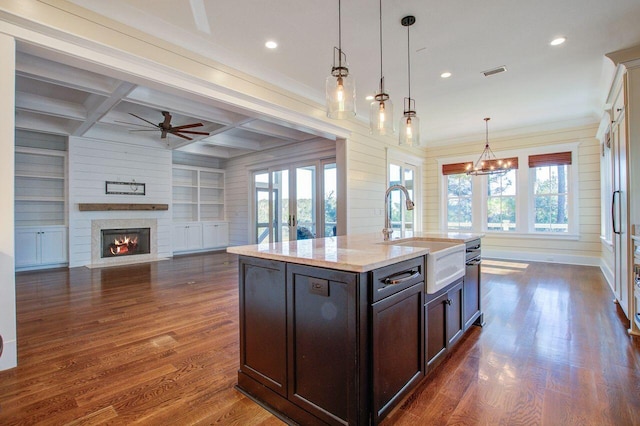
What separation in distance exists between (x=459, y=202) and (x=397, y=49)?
17.7 feet

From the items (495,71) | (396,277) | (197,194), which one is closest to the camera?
(396,277)

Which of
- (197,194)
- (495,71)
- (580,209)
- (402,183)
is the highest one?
(495,71)

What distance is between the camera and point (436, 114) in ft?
19.4

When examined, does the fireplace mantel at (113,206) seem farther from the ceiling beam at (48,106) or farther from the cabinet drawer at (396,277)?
the cabinet drawer at (396,277)

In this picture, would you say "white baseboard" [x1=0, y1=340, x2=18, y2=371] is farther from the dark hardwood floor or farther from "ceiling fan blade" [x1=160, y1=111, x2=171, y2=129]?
"ceiling fan blade" [x1=160, y1=111, x2=171, y2=129]

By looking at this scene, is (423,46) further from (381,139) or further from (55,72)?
(55,72)

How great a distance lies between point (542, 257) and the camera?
6.73m

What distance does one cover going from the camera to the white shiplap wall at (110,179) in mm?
6395

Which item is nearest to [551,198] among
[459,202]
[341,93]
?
[459,202]

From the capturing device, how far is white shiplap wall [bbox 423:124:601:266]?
6.15 m

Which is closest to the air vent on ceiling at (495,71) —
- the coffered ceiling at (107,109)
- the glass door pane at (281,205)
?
the coffered ceiling at (107,109)

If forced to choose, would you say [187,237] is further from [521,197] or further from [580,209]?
[580,209]

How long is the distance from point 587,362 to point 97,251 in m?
8.10

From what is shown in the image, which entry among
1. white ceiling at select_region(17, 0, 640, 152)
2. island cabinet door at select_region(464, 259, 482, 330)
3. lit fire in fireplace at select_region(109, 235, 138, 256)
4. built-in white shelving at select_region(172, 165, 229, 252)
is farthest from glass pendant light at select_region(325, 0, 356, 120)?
built-in white shelving at select_region(172, 165, 229, 252)
